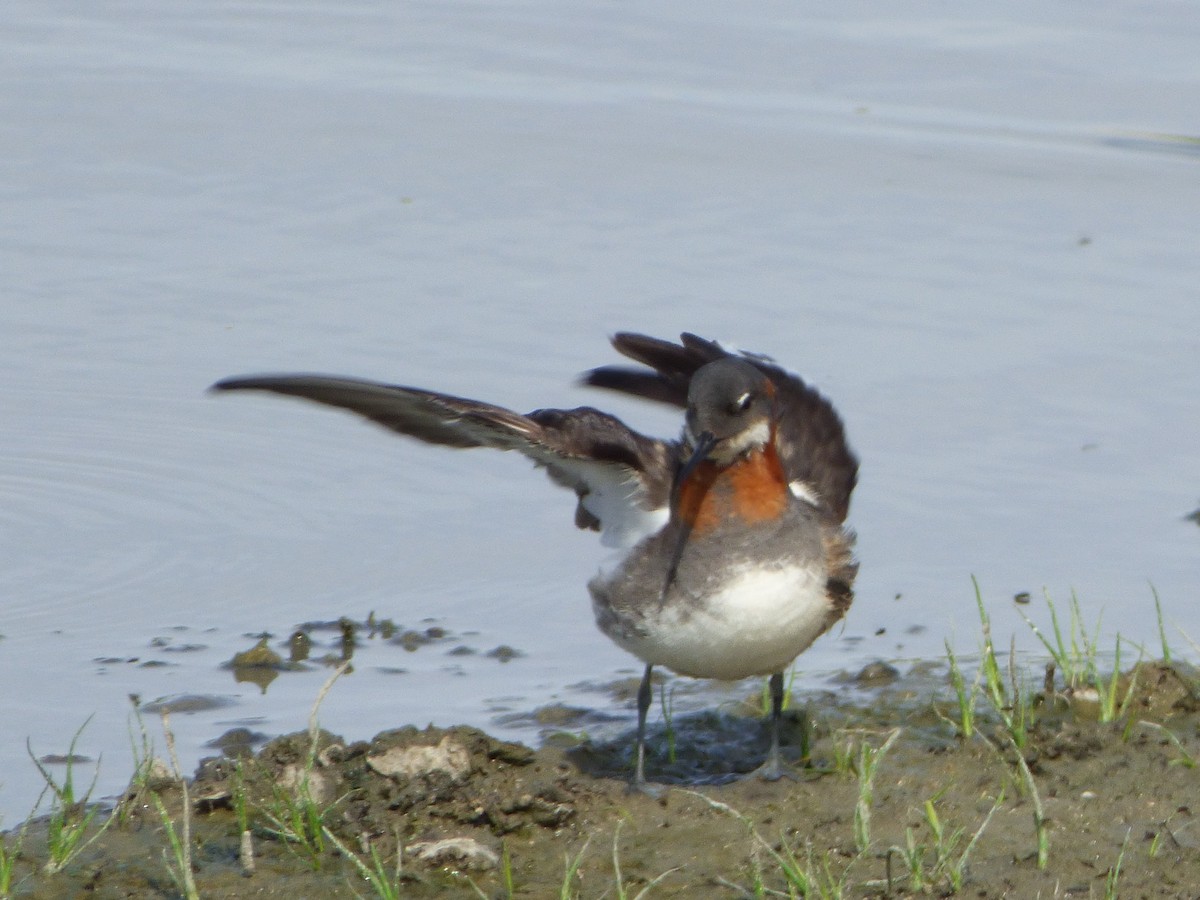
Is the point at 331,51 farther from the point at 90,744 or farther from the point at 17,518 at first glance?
the point at 90,744

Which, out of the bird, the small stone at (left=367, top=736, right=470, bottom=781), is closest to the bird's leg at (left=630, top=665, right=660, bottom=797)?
the bird

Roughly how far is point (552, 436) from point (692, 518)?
1.52 feet

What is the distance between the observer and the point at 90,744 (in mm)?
5766

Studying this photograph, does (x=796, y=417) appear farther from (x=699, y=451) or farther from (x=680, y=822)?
(x=680, y=822)

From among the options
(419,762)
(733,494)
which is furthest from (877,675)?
(419,762)

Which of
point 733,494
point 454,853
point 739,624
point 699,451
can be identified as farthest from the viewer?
point 733,494

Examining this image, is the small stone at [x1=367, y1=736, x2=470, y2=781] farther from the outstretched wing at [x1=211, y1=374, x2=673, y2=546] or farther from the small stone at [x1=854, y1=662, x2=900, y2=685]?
the small stone at [x1=854, y1=662, x2=900, y2=685]

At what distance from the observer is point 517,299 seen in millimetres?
9039

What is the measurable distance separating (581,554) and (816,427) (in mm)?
1317

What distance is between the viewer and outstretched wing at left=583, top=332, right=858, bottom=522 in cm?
619

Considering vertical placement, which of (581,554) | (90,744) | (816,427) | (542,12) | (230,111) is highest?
(542,12)

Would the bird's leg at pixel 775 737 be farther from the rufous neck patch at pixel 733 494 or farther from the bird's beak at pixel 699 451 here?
the bird's beak at pixel 699 451

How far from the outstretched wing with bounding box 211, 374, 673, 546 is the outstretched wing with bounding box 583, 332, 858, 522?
0.49 metres

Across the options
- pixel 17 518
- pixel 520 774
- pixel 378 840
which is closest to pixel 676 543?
pixel 520 774
